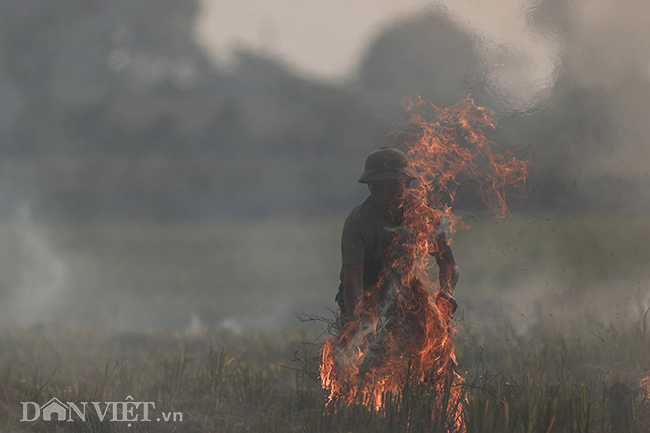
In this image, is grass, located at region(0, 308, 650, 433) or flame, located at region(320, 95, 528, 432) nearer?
grass, located at region(0, 308, 650, 433)

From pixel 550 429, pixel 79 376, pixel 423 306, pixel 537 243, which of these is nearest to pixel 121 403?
pixel 79 376

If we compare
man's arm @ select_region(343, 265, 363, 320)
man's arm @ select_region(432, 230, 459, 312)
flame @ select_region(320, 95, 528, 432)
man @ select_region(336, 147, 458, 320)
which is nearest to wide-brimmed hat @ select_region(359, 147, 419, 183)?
man @ select_region(336, 147, 458, 320)

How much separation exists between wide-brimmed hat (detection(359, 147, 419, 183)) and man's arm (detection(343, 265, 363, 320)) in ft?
3.00

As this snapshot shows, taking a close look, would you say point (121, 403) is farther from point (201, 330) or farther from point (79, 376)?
point (201, 330)

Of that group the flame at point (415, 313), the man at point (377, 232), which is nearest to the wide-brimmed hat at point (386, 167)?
the man at point (377, 232)

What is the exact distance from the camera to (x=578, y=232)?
9.36m

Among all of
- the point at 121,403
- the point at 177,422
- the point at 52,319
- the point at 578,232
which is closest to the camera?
the point at 177,422

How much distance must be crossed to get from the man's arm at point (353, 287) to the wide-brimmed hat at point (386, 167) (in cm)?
92

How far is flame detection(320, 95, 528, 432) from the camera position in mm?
5676

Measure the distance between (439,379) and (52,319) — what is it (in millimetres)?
10078

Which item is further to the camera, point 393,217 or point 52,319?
point 52,319

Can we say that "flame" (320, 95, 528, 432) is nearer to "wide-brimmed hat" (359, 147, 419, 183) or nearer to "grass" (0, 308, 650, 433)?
"grass" (0, 308, 650, 433)

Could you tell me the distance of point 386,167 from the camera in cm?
568

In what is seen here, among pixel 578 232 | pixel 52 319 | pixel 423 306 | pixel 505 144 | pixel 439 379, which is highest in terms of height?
pixel 505 144
